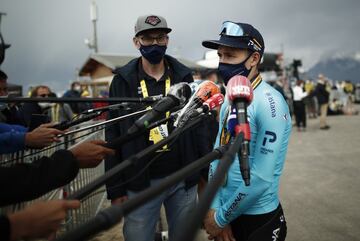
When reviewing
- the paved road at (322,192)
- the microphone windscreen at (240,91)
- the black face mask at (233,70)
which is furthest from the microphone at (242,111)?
the paved road at (322,192)

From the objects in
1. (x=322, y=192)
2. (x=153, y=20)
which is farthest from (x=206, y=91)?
(x=322, y=192)

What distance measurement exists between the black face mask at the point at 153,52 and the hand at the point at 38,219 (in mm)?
1932

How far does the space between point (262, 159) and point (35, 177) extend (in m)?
1.25

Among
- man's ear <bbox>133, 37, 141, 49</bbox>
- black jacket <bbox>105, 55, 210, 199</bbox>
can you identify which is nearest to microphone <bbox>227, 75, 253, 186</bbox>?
black jacket <bbox>105, 55, 210, 199</bbox>

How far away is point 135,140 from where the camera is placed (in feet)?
9.42

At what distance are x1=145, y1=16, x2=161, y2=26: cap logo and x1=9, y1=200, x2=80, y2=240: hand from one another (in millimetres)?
2055

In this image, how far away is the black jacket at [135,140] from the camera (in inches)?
112

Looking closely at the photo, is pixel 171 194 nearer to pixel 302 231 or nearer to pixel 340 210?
pixel 302 231

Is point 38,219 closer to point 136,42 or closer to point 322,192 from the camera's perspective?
point 136,42

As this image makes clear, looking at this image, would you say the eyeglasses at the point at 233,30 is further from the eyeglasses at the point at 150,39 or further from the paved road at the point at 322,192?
the paved road at the point at 322,192

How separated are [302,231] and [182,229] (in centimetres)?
409

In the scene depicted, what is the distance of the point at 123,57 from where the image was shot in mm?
23875

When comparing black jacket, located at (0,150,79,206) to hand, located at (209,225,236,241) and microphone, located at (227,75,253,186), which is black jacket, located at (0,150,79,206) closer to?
microphone, located at (227,75,253,186)

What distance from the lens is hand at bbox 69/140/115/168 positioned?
1.73 m
